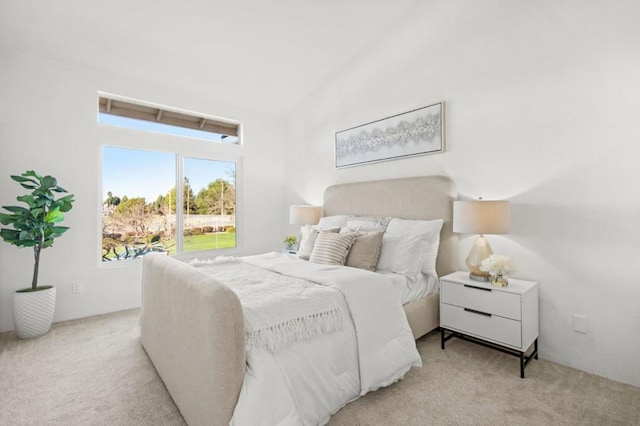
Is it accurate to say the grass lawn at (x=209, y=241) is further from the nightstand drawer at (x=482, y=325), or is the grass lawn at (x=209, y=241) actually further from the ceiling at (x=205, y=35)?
the nightstand drawer at (x=482, y=325)

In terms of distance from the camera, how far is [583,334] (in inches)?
89.4

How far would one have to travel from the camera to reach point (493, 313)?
2.26 m

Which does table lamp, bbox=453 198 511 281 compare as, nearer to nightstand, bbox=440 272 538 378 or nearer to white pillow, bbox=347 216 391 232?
nightstand, bbox=440 272 538 378

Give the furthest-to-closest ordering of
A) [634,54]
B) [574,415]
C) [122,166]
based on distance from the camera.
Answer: [122,166]
[634,54]
[574,415]

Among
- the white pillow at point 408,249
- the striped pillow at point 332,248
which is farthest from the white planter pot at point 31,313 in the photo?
the white pillow at point 408,249

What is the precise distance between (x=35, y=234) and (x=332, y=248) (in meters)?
2.69

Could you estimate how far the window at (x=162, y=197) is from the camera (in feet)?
12.0

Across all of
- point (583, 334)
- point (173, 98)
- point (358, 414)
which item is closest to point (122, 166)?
point (173, 98)

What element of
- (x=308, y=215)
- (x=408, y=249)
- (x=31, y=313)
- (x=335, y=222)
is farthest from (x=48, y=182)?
(x=408, y=249)

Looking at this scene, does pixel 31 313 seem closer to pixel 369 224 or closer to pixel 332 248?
pixel 332 248

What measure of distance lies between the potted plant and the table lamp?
3623 mm

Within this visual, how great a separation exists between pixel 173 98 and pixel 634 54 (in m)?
4.39

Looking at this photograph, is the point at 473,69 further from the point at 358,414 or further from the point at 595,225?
the point at 358,414

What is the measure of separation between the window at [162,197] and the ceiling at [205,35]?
0.74 meters
